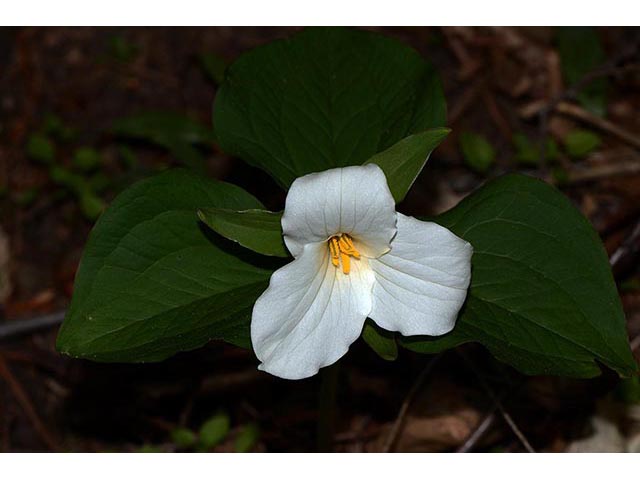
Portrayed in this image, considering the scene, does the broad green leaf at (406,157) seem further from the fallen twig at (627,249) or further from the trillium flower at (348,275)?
the fallen twig at (627,249)

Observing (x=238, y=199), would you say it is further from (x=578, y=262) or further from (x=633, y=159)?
(x=633, y=159)

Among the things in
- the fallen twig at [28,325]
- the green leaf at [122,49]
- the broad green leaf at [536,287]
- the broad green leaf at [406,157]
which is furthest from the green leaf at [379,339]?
the green leaf at [122,49]

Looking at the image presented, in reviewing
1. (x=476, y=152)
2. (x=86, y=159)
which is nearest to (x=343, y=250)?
(x=476, y=152)

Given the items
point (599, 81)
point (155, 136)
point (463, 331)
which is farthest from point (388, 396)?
point (599, 81)

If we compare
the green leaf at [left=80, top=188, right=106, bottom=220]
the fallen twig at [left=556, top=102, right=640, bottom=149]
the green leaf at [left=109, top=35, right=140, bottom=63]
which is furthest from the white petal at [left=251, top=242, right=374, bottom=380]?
the green leaf at [left=109, top=35, right=140, bottom=63]

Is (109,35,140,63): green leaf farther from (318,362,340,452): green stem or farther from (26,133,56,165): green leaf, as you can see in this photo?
(318,362,340,452): green stem
